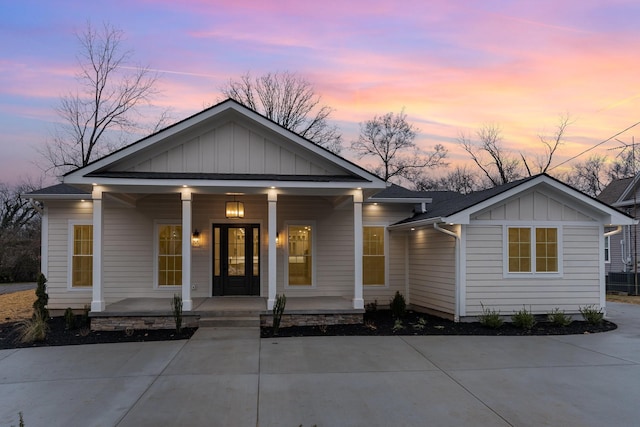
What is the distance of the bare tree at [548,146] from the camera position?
27.3 meters

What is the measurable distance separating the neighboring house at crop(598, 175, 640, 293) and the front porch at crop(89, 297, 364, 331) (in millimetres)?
14259

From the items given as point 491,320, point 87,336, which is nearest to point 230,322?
point 87,336

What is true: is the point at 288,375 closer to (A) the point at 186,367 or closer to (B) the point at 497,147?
(A) the point at 186,367

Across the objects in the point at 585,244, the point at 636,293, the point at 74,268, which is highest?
the point at 585,244

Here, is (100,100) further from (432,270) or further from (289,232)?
(432,270)

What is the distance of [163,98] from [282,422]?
21.8m

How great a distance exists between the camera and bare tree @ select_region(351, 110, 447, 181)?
31.0 m

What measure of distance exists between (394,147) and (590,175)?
19.6m

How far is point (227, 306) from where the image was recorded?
9820 mm

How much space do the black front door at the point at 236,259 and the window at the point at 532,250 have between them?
21.0 ft

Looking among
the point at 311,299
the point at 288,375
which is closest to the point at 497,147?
the point at 311,299

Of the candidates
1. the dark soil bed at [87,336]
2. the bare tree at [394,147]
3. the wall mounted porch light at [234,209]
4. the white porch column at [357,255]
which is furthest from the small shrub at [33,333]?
the bare tree at [394,147]

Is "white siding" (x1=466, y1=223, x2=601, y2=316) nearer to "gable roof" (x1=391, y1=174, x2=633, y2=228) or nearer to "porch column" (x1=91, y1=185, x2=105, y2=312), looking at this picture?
"gable roof" (x1=391, y1=174, x2=633, y2=228)

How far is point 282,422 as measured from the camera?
433 cm
